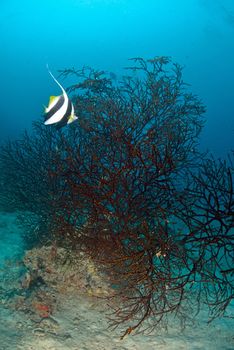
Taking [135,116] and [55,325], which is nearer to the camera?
[55,325]

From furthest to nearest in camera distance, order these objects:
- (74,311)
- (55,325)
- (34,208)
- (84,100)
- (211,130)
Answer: (211,130)
(84,100)
(34,208)
(74,311)
(55,325)

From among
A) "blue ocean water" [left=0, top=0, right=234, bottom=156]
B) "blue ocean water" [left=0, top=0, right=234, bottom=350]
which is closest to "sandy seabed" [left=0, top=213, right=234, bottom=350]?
"blue ocean water" [left=0, top=0, right=234, bottom=350]

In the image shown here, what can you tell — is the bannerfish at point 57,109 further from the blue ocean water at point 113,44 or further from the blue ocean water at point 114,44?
the blue ocean water at point 113,44

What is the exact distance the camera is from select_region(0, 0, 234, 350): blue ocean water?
70.2 metres

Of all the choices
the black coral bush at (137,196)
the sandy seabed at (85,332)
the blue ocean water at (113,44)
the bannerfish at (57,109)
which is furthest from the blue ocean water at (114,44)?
the sandy seabed at (85,332)

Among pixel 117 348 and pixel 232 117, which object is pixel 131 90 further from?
pixel 232 117

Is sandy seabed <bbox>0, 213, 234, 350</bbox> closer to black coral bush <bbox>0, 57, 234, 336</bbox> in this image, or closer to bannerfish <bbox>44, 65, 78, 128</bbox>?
black coral bush <bbox>0, 57, 234, 336</bbox>

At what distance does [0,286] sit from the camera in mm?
5285

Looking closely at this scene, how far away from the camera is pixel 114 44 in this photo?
102 metres

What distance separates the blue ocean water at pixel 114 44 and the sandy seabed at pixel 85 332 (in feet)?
179

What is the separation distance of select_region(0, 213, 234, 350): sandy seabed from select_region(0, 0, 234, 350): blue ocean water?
179ft

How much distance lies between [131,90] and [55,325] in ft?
17.9

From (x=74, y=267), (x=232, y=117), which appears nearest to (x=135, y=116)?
(x=74, y=267)

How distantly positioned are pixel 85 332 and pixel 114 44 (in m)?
109
